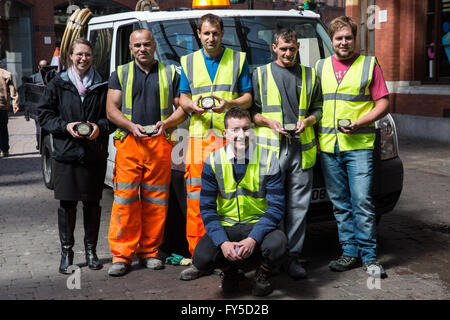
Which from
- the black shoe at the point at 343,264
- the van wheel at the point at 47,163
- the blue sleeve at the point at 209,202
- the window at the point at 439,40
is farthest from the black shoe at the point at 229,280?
the window at the point at 439,40

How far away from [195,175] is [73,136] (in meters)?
1.01

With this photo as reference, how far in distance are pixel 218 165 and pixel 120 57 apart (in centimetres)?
240

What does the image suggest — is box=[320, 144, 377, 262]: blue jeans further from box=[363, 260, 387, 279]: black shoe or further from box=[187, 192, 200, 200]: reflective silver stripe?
box=[187, 192, 200, 200]: reflective silver stripe

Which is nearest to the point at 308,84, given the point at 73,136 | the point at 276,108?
the point at 276,108

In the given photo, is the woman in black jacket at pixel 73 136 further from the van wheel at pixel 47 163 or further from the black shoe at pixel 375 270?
the van wheel at pixel 47 163

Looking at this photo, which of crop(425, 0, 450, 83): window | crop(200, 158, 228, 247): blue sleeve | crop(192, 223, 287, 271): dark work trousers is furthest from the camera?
crop(425, 0, 450, 83): window

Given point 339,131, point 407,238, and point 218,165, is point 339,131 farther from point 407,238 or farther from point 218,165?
point 407,238

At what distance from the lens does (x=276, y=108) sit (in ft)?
16.2

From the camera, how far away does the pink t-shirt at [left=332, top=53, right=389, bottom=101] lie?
5000 millimetres

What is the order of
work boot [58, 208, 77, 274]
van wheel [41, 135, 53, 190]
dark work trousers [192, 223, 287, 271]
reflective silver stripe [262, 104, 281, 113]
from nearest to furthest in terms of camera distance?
dark work trousers [192, 223, 287, 271] → reflective silver stripe [262, 104, 281, 113] → work boot [58, 208, 77, 274] → van wheel [41, 135, 53, 190]

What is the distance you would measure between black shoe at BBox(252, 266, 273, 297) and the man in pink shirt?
0.80 metres

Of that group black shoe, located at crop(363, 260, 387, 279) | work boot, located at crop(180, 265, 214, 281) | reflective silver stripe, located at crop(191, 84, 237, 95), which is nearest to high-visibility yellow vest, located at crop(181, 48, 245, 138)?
reflective silver stripe, located at crop(191, 84, 237, 95)

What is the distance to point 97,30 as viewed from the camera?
723 cm

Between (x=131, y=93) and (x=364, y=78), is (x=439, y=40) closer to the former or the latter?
(x=364, y=78)
